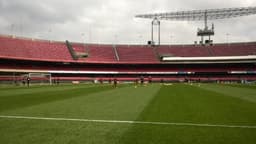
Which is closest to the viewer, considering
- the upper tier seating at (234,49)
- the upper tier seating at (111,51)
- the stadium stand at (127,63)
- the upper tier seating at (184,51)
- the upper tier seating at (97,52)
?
the upper tier seating at (111,51)

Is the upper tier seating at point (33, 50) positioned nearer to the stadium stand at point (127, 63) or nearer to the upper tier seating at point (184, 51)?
the stadium stand at point (127, 63)

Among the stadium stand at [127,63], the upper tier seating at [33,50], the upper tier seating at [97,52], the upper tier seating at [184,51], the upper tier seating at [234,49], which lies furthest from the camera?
the upper tier seating at [184,51]

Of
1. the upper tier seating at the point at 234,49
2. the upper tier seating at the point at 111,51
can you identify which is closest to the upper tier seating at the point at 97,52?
the upper tier seating at the point at 111,51

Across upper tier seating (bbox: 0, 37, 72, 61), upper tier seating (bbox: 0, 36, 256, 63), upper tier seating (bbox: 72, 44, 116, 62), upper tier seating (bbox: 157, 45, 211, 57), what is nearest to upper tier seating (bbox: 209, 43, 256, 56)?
upper tier seating (bbox: 0, 36, 256, 63)

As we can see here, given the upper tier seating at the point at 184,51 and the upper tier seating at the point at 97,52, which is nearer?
the upper tier seating at the point at 97,52

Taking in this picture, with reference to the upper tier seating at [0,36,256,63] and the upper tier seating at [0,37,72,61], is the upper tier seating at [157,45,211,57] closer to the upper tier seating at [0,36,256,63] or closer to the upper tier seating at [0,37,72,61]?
the upper tier seating at [0,36,256,63]

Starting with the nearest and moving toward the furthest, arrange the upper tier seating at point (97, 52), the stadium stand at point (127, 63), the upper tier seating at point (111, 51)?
the upper tier seating at point (111, 51) < the stadium stand at point (127, 63) < the upper tier seating at point (97, 52)

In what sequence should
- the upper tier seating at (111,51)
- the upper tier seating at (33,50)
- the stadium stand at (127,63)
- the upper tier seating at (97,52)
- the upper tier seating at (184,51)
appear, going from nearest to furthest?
the upper tier seating at (33,50), the upper tier seating at (111,51), the stadium stand at (127,63), the upper tier seating at (97,52), the upper tier seating at (184,51)

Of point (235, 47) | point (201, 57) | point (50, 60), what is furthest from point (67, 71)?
point (235, 47)

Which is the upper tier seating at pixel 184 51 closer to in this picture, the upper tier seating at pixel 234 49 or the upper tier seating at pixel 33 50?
the upper tier seating at pixel 234 49

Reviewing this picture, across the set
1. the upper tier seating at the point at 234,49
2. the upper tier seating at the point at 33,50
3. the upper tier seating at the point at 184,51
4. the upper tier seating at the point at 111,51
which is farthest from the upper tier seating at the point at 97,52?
the upper tier seating at the point at 234,49

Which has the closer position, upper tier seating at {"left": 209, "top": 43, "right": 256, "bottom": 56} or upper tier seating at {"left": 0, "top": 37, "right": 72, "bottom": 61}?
upper tier seating at {"left": 0, "top": 37, "right": 72, "bottom": 61}

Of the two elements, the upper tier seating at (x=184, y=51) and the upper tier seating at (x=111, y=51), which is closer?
the upper tier seating at (x=111, y=51)

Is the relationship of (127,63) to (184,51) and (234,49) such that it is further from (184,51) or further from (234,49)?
(234,49)
